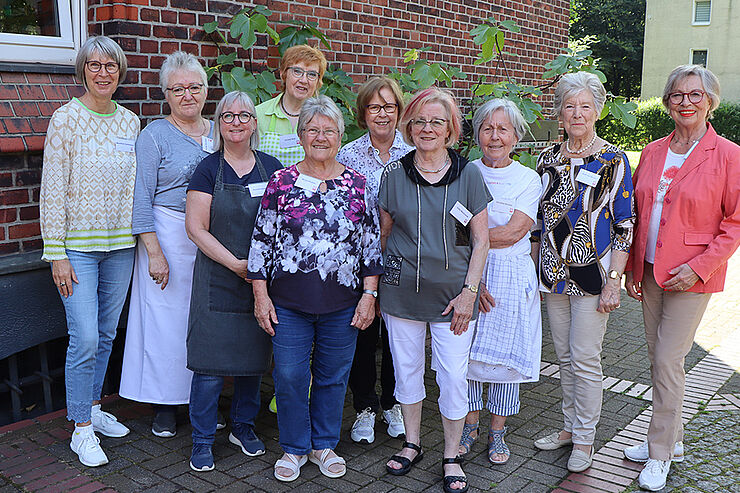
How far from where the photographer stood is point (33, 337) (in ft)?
13.7

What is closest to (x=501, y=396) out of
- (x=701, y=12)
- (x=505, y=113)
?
(x=505, y=113)

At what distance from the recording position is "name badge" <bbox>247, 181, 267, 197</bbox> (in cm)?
357

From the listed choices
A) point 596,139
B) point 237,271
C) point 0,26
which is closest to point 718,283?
point 596,139

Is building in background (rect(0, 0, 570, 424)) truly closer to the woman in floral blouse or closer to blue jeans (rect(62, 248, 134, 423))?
blue jeans (rect(62, 248, 134, 423))

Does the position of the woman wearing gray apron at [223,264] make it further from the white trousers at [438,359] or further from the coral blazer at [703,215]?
the coral blazer at [703,215]

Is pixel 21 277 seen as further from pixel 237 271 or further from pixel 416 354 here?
pixel 416 354

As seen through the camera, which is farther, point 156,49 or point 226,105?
point 156,49

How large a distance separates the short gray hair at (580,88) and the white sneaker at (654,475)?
6.07 ft

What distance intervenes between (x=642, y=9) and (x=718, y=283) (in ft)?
150

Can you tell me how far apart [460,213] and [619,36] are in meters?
45.1

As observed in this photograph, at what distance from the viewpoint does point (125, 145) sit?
3.77 metres

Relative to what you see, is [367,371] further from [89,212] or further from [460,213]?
[89,212]

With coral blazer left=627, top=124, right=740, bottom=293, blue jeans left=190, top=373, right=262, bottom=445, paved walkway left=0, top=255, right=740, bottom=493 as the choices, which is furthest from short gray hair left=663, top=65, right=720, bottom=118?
blue jeans left=190, top=373, right=262, bottom=445

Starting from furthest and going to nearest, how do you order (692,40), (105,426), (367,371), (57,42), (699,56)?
(699,56) → (692,40) → (57,42) → (367,371) → (105,426)
